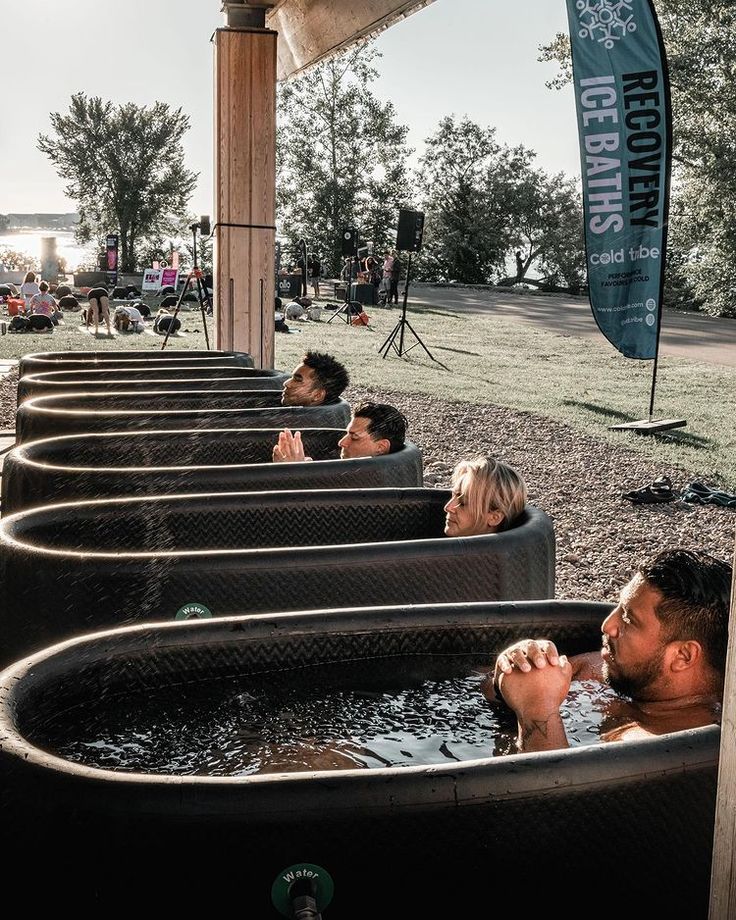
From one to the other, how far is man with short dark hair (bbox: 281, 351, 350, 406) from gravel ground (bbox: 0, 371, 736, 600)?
1.23 meters

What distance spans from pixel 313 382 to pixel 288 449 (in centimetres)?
68

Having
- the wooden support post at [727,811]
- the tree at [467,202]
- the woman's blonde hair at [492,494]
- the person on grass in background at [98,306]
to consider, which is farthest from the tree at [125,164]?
the wooden support post at [727,811]

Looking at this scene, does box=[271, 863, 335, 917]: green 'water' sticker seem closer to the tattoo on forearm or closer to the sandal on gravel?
the tattoo on forearm

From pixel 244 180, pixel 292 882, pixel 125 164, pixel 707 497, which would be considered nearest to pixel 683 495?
pixel 707 497

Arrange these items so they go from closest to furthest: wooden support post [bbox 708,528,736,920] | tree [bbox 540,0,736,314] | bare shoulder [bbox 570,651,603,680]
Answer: wooden support post [bbox 708,528,736,920], bare shoulder [bbox 570,651,603,680], tree [bbox 540,0,736,314]

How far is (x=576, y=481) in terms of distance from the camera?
20.2 feet

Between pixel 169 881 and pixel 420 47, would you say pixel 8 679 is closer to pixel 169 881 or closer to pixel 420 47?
pixel 169 881

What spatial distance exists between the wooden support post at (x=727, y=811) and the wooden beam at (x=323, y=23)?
3.63 metres

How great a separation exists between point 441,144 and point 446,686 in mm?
29141

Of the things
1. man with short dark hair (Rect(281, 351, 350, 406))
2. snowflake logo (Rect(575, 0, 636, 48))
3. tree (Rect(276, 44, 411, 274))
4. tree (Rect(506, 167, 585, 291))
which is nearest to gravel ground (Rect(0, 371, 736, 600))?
man with short dark hair (Rect(281, 351, 350, 406))

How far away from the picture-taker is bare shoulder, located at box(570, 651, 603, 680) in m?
2.33

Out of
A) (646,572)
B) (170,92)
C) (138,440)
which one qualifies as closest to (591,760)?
(646,572)

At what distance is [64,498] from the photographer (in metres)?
3.05

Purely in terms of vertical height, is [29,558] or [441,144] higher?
[441,144]
